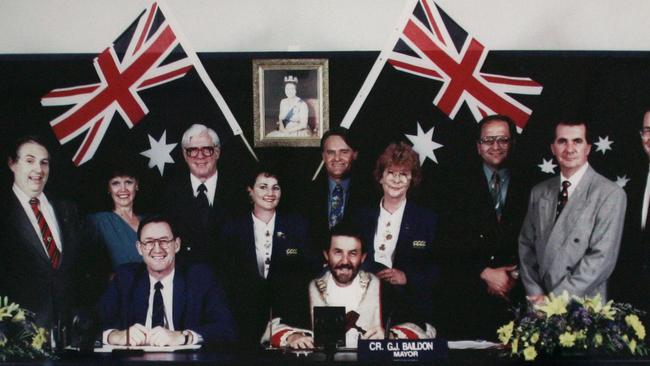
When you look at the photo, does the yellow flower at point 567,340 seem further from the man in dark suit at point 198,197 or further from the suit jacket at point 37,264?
the suit jacket at point 37,264

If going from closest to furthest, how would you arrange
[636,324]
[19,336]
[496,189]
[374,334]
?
[636,324]
[19,336]
[374,334]
[496,189]

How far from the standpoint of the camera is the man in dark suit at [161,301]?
441 cm

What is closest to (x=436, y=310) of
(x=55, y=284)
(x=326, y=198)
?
(x=326, y=198)

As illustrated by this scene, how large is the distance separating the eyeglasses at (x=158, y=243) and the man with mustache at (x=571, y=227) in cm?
187

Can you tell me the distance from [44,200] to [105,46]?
904mm

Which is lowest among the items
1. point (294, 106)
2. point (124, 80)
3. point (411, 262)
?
point (411, 262)

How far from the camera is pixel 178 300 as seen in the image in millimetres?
4469

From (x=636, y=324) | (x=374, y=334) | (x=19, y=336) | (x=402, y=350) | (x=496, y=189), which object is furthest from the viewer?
(x=496, y=189)

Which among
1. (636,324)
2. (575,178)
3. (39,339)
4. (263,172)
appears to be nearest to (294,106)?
(263,172)

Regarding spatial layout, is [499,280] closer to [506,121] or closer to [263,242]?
[506,121]

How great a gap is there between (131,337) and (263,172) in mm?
1108

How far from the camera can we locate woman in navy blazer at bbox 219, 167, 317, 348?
4430 millimetres

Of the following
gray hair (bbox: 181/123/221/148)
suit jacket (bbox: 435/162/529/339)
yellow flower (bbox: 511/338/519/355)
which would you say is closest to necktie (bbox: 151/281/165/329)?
gray hair (bbox: 181/123/221/148)

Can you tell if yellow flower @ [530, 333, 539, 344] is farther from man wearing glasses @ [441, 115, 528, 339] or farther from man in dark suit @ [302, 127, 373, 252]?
man in dark suit @ [302, 127, 373, 252]
